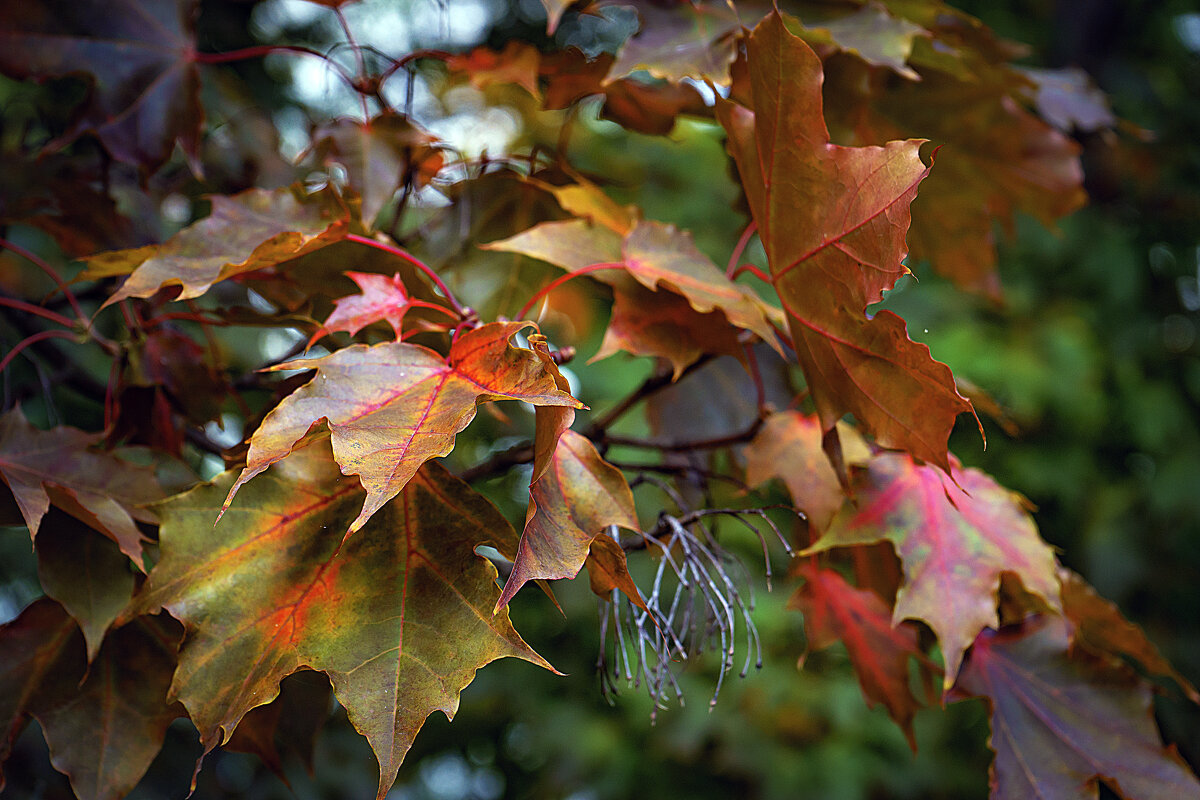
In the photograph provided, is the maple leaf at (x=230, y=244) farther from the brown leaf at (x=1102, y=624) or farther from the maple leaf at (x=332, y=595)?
the brown leaf at (x=1102, y=624)

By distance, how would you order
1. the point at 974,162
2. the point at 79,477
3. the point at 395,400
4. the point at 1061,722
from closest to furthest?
the point at 395,400
the point at 79,477
the point at 1061,722
the point at 974,162

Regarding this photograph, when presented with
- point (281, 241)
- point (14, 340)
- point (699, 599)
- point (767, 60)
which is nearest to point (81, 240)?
point (14, 340)

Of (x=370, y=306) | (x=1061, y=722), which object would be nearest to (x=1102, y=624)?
(x=1061, y=722)

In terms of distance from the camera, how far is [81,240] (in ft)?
2.78

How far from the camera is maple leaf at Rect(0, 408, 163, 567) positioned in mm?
540

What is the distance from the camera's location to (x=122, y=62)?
2.63 feet

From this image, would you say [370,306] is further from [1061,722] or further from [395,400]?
[1061,722]

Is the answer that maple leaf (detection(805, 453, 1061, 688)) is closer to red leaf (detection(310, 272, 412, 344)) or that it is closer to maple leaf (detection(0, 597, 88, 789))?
red leaf (detection(310, 272, 412, 344))

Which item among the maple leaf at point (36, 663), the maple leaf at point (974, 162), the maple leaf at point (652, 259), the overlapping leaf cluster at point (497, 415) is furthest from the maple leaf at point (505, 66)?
the maple leaf at point (36, 663)

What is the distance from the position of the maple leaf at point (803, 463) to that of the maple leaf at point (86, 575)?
47cm

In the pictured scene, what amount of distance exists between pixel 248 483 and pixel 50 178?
0.55 metres

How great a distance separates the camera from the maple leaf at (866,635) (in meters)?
0.76

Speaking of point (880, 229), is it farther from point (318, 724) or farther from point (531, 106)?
point (531, 106)

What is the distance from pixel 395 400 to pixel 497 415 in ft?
0.36
